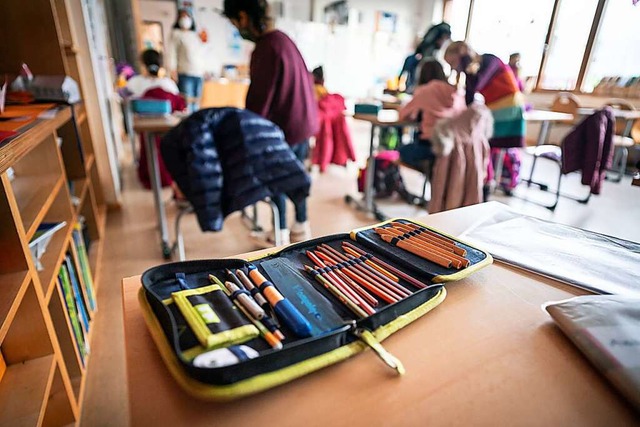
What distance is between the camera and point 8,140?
77cm

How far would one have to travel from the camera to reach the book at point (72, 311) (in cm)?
124

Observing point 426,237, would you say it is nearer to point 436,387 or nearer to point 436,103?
point 436,387

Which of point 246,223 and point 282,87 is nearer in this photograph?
point 282,87

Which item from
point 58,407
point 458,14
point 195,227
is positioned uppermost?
point 458,14

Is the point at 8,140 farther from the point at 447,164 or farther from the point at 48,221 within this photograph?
the point at 447,164

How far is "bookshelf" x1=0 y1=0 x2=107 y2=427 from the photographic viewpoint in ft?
2.74

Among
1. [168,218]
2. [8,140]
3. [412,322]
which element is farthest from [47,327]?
[168,218]

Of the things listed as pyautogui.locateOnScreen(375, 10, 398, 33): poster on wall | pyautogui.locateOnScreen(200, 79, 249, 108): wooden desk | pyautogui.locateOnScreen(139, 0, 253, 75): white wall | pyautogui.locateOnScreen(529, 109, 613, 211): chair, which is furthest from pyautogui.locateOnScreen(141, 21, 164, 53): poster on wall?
pyautogui.locateOnScreen(529, 109, 613, 211): chair

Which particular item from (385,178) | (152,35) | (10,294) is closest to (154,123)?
(10,294)

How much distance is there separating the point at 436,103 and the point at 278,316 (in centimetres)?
211

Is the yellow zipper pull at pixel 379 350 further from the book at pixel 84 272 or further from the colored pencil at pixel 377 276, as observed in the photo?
the book at pixel 84 272

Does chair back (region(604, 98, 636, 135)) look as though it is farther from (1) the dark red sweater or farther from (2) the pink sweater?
(1) the dark red sweater

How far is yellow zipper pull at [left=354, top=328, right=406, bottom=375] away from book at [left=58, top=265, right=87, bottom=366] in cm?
116

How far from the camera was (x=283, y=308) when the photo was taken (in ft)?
1.59
